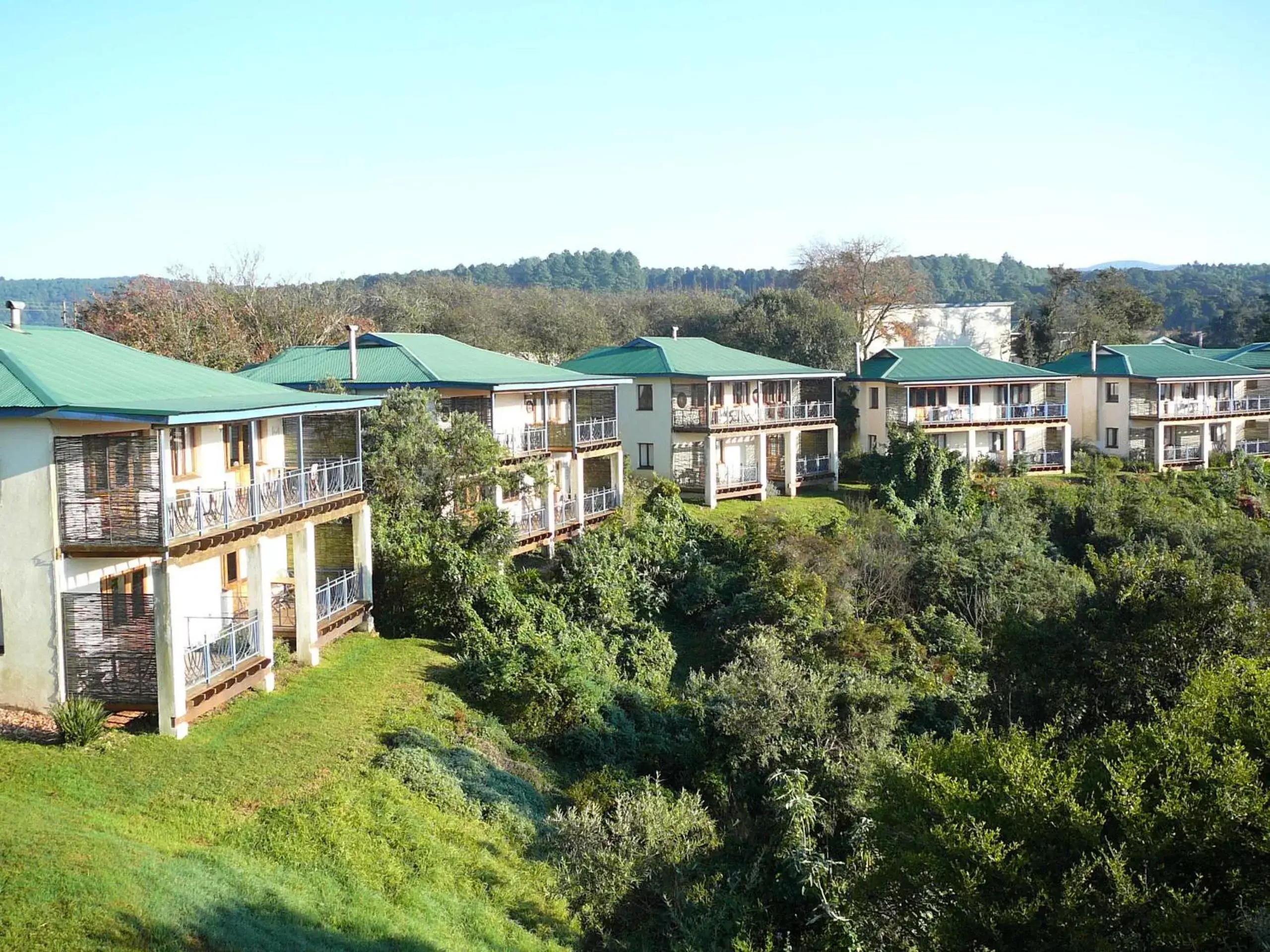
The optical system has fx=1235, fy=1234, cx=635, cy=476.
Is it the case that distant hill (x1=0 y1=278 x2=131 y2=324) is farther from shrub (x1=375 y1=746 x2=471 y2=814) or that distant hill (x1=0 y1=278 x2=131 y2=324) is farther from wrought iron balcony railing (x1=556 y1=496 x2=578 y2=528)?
shrub (x1=375 y1=746 x2=471 y2=814)

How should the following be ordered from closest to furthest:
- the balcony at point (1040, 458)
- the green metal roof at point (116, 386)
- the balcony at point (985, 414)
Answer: the green metal roof at point (116, 386)
the balcony at point (985, 414)
the balcony at point (1040, 458)

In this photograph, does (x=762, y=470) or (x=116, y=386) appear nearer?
(x=116, y=386)

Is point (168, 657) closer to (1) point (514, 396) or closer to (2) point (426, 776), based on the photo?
(2) point (426, 776)

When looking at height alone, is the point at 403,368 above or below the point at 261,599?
above

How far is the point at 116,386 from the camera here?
20766 mm

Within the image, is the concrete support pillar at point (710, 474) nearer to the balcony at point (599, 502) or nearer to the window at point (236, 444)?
the balcony at point (599, 502)

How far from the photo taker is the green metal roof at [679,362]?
4431 centimetres

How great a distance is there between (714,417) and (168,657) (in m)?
27.7

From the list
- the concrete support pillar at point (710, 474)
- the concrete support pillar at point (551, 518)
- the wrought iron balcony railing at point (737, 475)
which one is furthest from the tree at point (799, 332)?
the concrete support pillar at point (551, 518)

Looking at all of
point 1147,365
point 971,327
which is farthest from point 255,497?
point 971,327

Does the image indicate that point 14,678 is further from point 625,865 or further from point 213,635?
point 625,865

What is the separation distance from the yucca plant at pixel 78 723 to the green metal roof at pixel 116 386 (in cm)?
422

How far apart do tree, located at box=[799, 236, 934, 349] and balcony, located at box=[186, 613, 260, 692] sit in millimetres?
53240

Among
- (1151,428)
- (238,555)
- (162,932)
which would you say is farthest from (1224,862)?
(1151,428)
